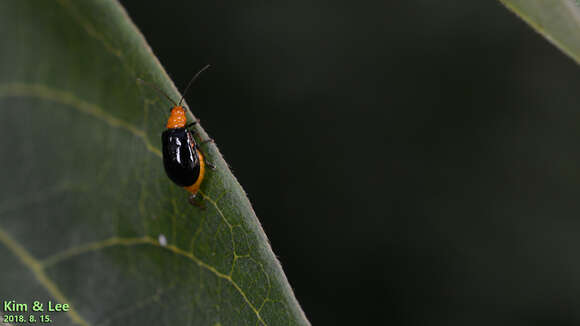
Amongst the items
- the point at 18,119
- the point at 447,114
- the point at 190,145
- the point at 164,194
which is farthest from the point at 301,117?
the point at 18,119

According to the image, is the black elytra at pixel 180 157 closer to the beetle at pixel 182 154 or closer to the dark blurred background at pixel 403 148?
the beetle at pixel 182 154

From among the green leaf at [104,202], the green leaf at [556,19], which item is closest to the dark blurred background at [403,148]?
the green leaf at [104,202]

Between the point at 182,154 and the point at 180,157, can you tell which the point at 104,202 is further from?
the point at 182,154

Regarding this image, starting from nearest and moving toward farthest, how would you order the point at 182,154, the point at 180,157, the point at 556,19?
the point at 556,19, the point at 180,157, the point at 182,154

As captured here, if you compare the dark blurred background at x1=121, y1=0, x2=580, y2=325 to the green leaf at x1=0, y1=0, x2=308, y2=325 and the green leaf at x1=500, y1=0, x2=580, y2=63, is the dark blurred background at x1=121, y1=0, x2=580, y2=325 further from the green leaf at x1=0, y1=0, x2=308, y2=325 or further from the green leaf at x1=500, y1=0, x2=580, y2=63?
the green leaf at x1=500, y1=0, x2=580, y2=63

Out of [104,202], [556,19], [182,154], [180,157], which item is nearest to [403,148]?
[182,154]

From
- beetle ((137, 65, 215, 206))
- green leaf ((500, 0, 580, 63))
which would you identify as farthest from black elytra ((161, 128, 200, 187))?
green leaf ((500, 0, 580, 63))
